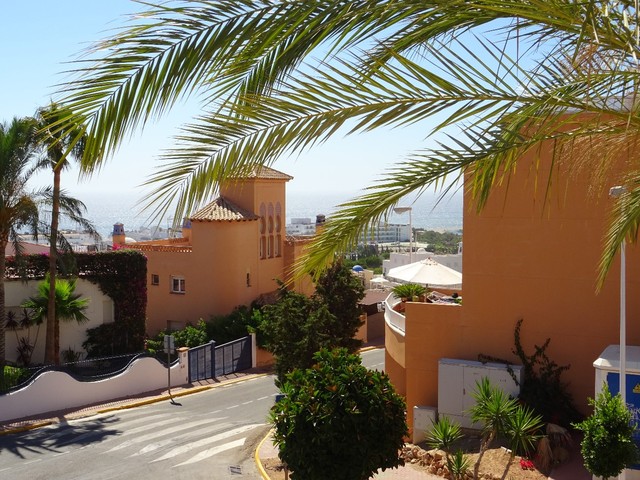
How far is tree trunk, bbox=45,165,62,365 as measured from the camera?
23.4m

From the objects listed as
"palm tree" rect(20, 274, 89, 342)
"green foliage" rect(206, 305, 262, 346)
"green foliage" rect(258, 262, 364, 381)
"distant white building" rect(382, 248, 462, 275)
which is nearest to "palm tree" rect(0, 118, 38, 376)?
"palm tree" rect(20, 274, 89, 342)

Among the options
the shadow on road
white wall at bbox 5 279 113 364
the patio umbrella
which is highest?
the patio umbrella

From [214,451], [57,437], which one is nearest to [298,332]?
[214,451]

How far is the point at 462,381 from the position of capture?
15992 mm

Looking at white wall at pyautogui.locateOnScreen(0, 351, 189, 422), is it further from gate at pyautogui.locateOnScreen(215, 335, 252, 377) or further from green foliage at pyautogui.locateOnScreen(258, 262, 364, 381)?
green foliage at pyautogui.locateOnScreen(258, 262, 364, 381)

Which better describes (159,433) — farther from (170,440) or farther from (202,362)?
(202,362)

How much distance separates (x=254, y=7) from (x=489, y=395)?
29.6 feet

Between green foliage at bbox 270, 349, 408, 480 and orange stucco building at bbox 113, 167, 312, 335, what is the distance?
77.4ft

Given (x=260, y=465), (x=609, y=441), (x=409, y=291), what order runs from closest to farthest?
(x=609, y=441) < (x=260, y=465) < (x=409, y=291)

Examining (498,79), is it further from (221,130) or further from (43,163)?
(43,163)

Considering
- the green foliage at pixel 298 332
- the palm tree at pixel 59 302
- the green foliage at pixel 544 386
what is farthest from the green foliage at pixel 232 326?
the green foliage at pixel 544 386

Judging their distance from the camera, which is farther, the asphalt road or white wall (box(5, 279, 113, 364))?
white wall (box(5, 279, 113, 364))

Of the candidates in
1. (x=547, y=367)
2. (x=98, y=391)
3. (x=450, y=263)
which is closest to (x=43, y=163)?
(x=98, y=391)

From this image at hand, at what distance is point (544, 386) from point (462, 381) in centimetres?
170
